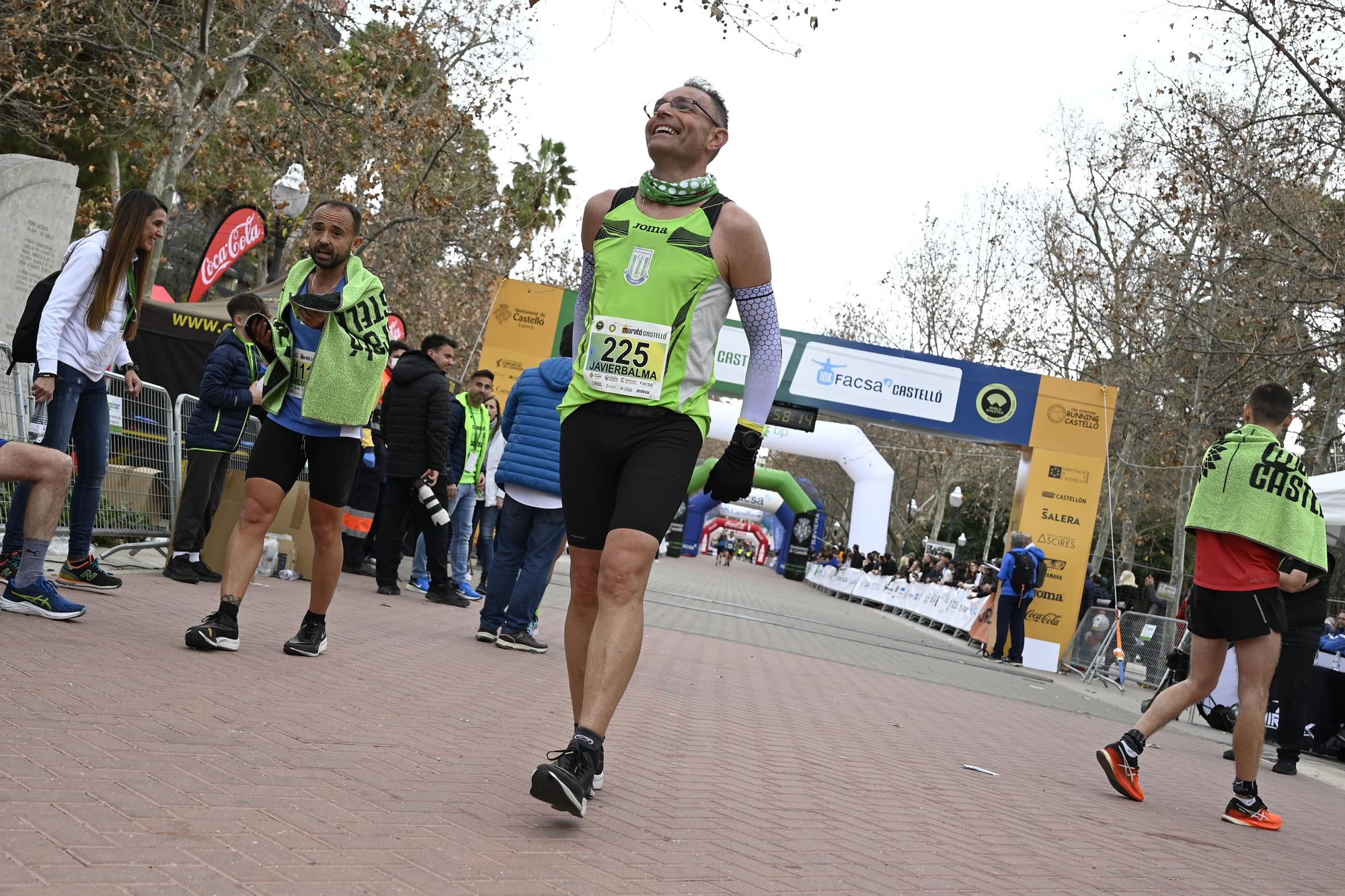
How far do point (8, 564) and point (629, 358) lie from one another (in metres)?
4.31

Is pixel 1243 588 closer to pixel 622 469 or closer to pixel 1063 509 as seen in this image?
pixel 622 469

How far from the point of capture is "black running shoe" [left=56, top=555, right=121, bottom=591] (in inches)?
293

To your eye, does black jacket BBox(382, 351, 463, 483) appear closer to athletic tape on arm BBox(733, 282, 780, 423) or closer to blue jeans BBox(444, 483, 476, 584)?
blue jeans BBox(444, 483, 476, 584)

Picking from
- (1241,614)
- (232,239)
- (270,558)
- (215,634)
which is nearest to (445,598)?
(270,558)

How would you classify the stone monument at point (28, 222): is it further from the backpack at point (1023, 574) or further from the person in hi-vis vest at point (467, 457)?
the backpack at point (1023, 574)

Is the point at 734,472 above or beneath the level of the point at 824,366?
beneath

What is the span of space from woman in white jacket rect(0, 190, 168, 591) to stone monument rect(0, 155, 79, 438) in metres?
6.71

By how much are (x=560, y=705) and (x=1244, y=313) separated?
18170 millimetres

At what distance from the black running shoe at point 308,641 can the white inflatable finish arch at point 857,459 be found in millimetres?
31992

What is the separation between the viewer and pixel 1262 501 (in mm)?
6555

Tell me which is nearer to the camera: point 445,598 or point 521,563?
point 521,563

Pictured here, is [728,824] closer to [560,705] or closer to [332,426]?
[560,705]

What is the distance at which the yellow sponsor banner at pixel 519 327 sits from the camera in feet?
78.6

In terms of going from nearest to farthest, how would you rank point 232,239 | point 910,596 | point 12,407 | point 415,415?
point 12,407 → point 415,415 → point 232,239 → point 910,596
